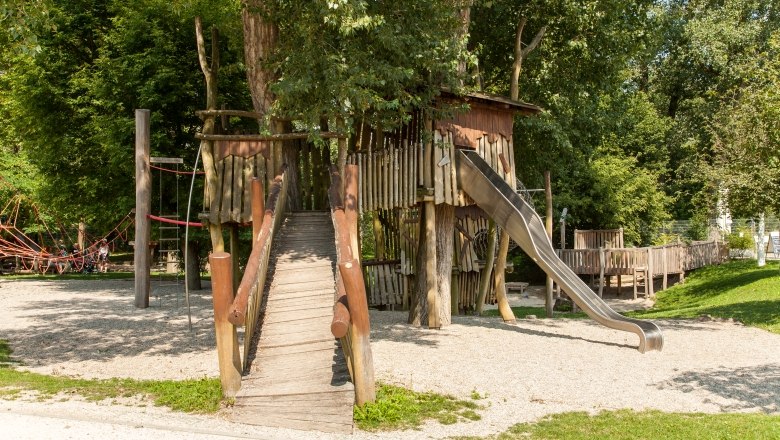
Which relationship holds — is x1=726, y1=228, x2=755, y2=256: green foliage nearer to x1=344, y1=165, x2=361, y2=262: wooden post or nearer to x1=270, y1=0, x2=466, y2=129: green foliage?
x1=270, y1=0, x2=466, y2=129: green foliage

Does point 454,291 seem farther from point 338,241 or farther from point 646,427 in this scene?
point 646,427

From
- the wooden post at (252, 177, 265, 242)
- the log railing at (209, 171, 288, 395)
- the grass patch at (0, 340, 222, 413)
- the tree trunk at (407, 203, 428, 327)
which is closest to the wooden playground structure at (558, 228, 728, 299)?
the tree trunk at (407, 203, 428, 327)

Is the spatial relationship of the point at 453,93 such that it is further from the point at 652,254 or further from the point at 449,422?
the point at 652,254

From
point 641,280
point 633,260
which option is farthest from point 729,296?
point 641,280

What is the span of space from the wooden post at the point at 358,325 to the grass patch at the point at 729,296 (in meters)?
10.4

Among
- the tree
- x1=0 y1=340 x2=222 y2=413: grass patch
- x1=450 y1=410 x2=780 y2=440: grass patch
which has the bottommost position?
x1=450 y1=410 x2=780 y2=440: grass patch

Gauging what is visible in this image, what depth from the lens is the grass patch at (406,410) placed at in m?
9.31

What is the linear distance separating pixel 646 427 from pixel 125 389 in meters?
6.57

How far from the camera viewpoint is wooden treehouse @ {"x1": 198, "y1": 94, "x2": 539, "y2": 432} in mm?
9383

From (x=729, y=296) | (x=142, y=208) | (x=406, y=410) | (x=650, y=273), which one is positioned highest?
(x=142, y=208)

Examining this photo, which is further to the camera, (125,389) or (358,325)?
(125,389)

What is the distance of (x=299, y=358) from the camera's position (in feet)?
33.0

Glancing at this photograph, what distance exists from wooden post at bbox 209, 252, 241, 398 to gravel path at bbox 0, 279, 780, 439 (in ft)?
1.69

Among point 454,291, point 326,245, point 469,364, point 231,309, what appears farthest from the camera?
point 454,291
